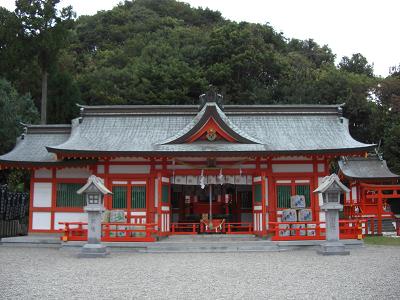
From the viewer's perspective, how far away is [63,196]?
72.4 feet

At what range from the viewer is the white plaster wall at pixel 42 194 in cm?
2208

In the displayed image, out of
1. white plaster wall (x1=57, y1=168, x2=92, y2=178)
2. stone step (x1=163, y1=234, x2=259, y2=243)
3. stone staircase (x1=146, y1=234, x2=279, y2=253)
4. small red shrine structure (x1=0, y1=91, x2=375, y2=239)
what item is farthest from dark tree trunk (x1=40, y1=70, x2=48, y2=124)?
stone staircase (x1=146, y1=234, x2=279, y2=253)

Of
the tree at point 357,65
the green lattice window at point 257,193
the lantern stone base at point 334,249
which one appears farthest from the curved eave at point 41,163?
the tree at point 357,65

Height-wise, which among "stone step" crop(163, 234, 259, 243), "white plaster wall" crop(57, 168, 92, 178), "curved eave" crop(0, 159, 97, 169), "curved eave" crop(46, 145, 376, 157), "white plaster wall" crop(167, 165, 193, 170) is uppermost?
"curved eave" crop(46, 145, 376, 157)

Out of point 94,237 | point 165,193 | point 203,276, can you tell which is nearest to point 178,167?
point 165,193

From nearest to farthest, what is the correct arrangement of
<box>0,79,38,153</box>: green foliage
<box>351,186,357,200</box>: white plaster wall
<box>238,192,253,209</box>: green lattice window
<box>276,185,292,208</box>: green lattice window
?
1. <box>276,185,292,208</box>: green lattice window
2. <box>238,192,253,209</box>: green lattice window
3. <box>0,79,38,153</box>: green foliage
4. <box>351,186,357,200</box>: white plaster wall

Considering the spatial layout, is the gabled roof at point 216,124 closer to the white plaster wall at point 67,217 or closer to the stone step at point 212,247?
the stone step at point 212,247

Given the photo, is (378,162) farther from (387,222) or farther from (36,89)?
(36,89)

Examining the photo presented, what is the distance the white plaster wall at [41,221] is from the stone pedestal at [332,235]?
41.9ft

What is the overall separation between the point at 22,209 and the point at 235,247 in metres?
14.3

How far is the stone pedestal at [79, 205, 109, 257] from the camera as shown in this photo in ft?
54.6

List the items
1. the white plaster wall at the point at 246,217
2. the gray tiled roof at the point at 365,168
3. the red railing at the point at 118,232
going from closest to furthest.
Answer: the red railing at the point at 118,232, the white plaster wall at the point at 246,217, the gray tiled roof at the point at 365,168

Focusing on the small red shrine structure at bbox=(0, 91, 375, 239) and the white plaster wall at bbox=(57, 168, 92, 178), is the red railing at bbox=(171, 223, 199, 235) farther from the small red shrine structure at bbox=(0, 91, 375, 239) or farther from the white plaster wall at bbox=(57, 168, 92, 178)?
the white plaster wall at bbox=(57, 168, 92, 178)

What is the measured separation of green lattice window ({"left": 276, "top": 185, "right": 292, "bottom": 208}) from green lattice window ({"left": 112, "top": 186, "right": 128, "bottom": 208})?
727cm
